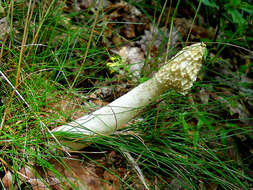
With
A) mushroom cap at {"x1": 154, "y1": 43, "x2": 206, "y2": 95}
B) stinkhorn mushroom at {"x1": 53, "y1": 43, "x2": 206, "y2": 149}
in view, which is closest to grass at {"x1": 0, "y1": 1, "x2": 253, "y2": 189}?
stinkhorn mushroom at {"x1": 53, "y1": 43, "x2": 206, "y2": 149}

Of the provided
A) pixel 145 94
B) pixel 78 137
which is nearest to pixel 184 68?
pixel 145 94

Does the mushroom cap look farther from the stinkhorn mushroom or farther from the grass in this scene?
the grass

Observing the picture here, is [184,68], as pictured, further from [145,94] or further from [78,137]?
[78,137]

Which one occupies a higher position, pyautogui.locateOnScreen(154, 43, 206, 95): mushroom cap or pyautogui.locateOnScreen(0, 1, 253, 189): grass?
pyautogui.locateOnScreen(154, 43, 206, 95): mushroom cap

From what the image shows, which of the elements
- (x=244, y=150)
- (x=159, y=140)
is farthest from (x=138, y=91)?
(x=244, y=150)

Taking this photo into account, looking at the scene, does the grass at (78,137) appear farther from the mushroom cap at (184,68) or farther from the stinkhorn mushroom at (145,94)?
the mushroom cap at (184,68)

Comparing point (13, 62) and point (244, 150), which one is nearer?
point (13, 62)

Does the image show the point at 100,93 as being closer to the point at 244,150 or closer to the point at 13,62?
the point at 13,62

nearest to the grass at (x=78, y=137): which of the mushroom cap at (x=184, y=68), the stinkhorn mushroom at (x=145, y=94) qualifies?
the stinkhorn mushroom at (x=145, y=94)
